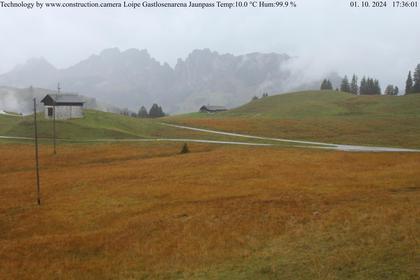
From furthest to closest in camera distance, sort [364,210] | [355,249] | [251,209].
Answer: [251,209] → [364,210] → [355,249]

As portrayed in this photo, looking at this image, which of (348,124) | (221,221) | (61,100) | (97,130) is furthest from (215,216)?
(348,124)

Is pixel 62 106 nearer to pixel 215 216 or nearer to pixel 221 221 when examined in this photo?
pixel 215 216

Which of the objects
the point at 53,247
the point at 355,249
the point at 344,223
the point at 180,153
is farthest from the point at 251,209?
→ the point at 180,153

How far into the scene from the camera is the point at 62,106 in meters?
112

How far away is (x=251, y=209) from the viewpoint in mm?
35312

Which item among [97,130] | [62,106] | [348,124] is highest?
[62,106]

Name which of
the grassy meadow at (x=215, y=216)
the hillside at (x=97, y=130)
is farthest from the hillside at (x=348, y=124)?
the grassy meadow at (x=215, y=216)

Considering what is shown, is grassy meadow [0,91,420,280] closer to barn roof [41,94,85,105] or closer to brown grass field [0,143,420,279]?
brown grass field [0,143,420,279]

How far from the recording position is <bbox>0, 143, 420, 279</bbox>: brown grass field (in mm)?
24344

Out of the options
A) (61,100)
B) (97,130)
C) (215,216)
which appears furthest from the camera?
(61,100)

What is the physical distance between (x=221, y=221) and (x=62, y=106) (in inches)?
3500

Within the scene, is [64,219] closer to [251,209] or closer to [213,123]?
[251,209]

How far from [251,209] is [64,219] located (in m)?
15.3

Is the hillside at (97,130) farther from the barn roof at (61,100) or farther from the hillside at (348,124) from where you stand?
the hillside at (348,124)
